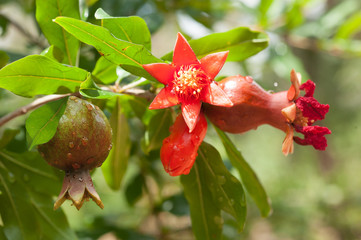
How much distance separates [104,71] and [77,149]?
0.32 meters

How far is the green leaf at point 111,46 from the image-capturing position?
741 mm

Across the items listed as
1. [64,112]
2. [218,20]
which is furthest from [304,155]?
[64,112]

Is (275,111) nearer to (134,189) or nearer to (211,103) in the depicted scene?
(211,103)

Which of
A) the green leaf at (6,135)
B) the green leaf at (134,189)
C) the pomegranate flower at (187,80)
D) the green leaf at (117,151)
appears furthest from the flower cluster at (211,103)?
the green leaf at (134,189)

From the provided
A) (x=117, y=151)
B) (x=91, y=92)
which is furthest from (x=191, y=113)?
(x=117, y=151)

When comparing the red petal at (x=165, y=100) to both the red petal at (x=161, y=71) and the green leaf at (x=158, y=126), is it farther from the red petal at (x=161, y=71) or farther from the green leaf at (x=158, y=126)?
the green leaf at (x=158, y=126)

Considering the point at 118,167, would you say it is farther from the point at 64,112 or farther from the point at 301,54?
the point at 301,54

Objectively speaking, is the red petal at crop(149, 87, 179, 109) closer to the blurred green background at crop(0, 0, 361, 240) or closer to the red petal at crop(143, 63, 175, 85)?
the red petal at crop(143, 63, 175, 85)

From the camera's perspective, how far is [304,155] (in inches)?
264

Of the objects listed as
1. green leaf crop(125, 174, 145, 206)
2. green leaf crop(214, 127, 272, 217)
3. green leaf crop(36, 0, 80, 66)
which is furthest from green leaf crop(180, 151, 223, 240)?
green leaf crop(125, 174, 145, 206)

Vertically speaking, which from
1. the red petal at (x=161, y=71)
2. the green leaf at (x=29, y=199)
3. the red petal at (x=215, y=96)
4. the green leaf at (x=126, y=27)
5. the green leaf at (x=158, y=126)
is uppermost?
the green leaf at (x=126, y=27)

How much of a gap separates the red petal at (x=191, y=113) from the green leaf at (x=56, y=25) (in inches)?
14.5

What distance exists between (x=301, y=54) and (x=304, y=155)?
3081mm

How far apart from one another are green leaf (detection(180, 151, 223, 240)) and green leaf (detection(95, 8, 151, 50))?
41cm
